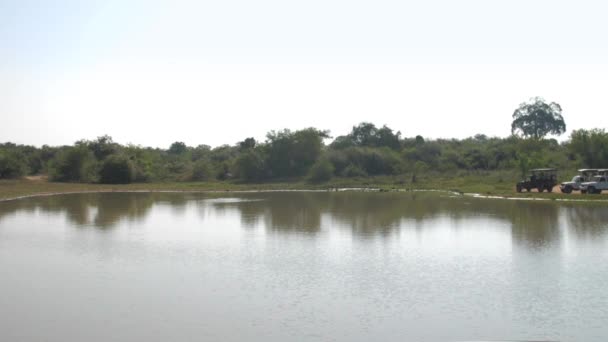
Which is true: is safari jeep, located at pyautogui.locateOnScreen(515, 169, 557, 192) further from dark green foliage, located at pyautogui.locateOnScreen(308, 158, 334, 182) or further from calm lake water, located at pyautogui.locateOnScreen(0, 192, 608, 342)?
dark green foliage, located at pyautogui.locateOnScreen(308, 158, 334, 182)

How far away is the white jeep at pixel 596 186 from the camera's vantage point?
39562mm

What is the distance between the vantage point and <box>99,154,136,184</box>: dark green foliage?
234 feet

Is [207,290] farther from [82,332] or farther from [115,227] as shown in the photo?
[115,227]

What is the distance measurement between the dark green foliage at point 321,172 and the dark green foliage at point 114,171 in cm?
2150

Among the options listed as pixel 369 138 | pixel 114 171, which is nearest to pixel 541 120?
pixel 369 138

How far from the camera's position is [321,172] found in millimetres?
67812

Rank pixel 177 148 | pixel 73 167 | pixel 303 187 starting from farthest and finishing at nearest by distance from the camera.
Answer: pixel 177 148 → pixel 73 167 → pixel 303 187

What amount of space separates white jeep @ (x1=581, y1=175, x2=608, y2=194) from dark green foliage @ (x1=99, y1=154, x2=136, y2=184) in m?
49.9

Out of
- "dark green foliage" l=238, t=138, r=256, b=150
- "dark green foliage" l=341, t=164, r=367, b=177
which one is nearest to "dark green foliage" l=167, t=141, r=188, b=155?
"dark green foliage" l=238, t=138, r=256, b=150

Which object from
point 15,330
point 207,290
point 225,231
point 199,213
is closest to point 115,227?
point 225,231

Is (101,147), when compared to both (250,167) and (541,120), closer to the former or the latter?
(250,167)

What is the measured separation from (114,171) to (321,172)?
24.0 m

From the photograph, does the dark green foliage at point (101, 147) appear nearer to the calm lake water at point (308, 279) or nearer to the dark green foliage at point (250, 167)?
the dark green foliage at point (250, 167)

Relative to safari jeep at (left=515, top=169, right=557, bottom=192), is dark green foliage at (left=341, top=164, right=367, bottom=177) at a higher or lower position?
higher
